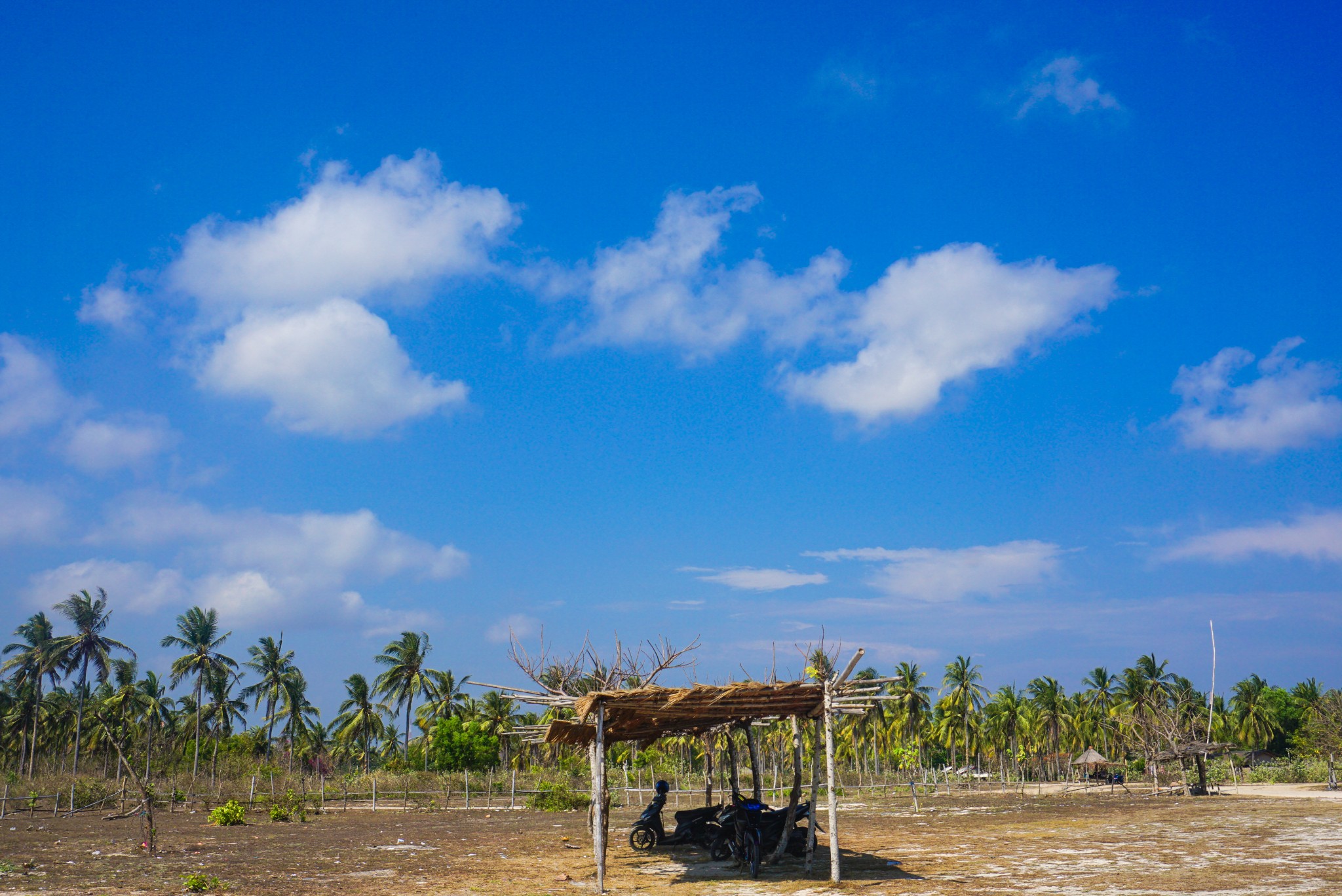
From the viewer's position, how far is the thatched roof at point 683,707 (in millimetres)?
13461

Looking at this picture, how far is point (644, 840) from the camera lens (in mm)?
18688

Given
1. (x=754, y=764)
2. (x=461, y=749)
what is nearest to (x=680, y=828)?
(x=754, y=764)

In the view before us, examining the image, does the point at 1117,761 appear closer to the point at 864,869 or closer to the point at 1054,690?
the point at 1054,690

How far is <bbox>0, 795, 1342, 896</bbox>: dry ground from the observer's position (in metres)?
13.2

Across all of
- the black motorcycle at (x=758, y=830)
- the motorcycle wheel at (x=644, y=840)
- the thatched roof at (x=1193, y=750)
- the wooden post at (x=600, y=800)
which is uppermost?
the wooden post at (x=600, y=800)

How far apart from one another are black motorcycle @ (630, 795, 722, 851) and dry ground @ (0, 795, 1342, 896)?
1.11 ft

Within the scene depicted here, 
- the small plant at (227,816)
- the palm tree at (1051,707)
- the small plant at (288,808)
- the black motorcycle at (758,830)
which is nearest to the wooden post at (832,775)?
the black motorcycle at (758,830)

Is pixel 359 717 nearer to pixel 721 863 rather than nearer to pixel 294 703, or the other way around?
pixel 294 703

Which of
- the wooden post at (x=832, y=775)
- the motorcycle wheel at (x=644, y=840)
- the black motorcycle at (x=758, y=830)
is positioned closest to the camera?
the wooden post at (x=832, y=775)

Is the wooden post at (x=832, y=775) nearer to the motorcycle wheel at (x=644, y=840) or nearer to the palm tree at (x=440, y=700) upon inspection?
the motorcycle wheel at (x=644, y=840)

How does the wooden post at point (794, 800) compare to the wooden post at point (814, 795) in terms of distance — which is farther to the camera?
the wooden post at point (794, 800)

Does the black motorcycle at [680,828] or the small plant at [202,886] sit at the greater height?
the small plant at [202,886]

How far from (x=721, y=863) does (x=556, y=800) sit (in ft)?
67.7

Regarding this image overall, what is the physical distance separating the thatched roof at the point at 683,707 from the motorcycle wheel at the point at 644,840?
2.62m
